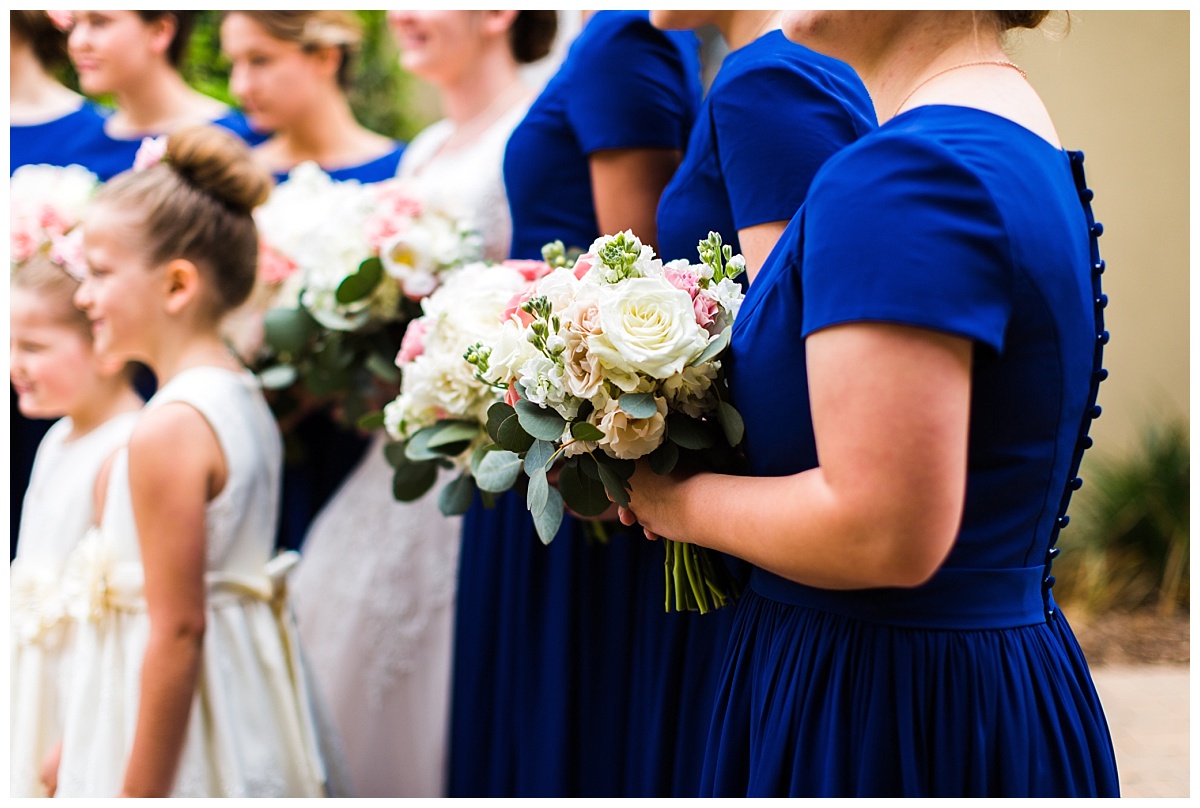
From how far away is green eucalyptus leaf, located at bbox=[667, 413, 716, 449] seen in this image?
1.42 metres

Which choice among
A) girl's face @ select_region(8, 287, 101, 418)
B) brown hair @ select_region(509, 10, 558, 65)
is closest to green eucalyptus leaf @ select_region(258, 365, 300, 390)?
girl's face @ select_region(8, 287, 101, 418)

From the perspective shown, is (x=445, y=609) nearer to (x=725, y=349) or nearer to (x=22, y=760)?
(x=22, y=760)

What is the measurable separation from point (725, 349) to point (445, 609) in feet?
6.29

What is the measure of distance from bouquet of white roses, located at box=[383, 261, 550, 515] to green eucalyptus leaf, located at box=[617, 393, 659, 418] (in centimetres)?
52

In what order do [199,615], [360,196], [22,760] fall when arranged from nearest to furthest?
[199,615] → [22,760] → [360,196]

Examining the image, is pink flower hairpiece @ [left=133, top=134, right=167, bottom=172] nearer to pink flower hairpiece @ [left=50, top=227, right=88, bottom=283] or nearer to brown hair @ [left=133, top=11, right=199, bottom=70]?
pink flower hairpiece @ [left=50, top=227, right=88, bottom=283]

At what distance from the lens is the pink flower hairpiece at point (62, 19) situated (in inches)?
148

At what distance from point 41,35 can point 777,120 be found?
3484mm

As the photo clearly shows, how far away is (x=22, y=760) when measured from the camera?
2373 mm

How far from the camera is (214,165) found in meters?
2.49

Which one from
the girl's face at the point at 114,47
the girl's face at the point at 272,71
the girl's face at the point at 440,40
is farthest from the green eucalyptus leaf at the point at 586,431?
the girl's face at the point at 114,47

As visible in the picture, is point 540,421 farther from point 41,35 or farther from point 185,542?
point 41,35

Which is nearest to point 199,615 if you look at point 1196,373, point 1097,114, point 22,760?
point 22,760

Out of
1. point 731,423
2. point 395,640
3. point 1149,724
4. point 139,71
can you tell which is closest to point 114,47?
point 139,71
